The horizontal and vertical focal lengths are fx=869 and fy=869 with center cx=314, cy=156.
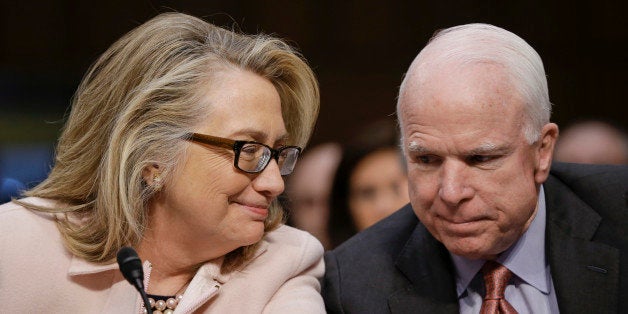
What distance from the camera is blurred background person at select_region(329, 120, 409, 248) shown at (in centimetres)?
394

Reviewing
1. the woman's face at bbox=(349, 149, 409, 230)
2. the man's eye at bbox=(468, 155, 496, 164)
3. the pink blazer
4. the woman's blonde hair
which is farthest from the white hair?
the woman's face at bbox=(349, 149, 409, 230)

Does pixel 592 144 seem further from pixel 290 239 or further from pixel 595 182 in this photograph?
pixel 290 239

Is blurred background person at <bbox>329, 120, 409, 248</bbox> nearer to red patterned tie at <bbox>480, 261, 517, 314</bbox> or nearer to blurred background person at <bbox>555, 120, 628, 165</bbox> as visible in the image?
blurred background person at <bbox>555, 120, 628, 165</bbox>

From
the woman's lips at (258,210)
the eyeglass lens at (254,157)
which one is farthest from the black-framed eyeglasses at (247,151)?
the woman's lips at (258,210)

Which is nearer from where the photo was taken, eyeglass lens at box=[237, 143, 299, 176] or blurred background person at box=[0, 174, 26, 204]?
eyeglass lens at box=[237, 143, 299, 176]

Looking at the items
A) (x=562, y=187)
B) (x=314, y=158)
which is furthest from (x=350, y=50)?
(x=562, y=187)

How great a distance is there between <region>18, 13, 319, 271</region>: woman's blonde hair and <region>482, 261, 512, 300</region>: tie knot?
69cm

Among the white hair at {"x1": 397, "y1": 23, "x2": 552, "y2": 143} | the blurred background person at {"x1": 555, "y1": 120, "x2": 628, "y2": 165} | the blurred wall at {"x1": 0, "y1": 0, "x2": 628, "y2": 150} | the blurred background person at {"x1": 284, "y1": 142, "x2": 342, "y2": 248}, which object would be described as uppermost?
the white hair at {"x1": 397, "y1": 23, "x2": 552, "y2": 143}

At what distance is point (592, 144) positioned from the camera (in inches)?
172

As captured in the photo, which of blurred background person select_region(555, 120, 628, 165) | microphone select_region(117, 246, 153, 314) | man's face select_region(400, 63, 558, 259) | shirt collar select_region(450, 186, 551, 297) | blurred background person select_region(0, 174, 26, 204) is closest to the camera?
microphone select_region(117, 246, 153, 314)

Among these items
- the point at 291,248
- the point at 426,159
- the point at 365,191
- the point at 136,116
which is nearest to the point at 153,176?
the point at 136,116

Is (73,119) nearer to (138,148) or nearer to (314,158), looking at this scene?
(138,148)

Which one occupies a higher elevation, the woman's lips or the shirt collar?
the woman's lips

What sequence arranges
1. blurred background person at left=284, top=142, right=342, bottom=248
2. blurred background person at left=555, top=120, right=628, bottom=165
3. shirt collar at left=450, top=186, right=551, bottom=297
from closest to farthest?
shirt collar at left=450, top=186, right=551, bottom=297 → blurred background person at left=284, top=142, right=342, bottom=248 → blurred background person at left=555, top=120, right=628, bottom=165
